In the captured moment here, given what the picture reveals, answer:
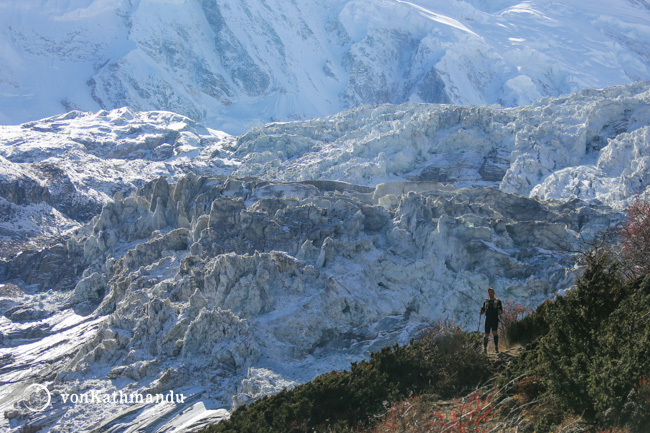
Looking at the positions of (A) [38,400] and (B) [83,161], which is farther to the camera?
(B) [83,161]

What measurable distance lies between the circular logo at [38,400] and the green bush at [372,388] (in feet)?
45.3

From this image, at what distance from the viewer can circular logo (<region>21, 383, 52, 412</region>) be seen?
Answer: 80.4 feet

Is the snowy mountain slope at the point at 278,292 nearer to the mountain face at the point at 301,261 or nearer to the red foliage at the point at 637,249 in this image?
the mountain face at the point at 301,261

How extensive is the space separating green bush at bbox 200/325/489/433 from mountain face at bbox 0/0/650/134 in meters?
104

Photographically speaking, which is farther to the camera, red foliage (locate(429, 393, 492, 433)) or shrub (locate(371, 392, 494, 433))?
shrub (locate(371, 392, 494, 433))

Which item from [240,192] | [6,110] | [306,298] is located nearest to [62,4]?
[6,110]

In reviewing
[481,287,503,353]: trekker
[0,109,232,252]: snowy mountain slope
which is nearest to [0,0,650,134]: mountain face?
[0,109,232,252]: snowy mountain slope

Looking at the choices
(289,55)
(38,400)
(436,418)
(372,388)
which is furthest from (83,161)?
(436,418)

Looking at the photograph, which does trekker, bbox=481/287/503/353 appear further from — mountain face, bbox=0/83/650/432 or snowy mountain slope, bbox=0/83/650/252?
snowy mountain slope, bbox=0/83/650/252

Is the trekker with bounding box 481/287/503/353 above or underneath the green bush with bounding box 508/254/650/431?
underneath

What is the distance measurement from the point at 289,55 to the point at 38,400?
118605 mm

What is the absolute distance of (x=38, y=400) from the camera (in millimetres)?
24953

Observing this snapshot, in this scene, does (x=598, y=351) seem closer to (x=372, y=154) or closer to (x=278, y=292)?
(x=278, y=292)

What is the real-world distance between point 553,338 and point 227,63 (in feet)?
433
